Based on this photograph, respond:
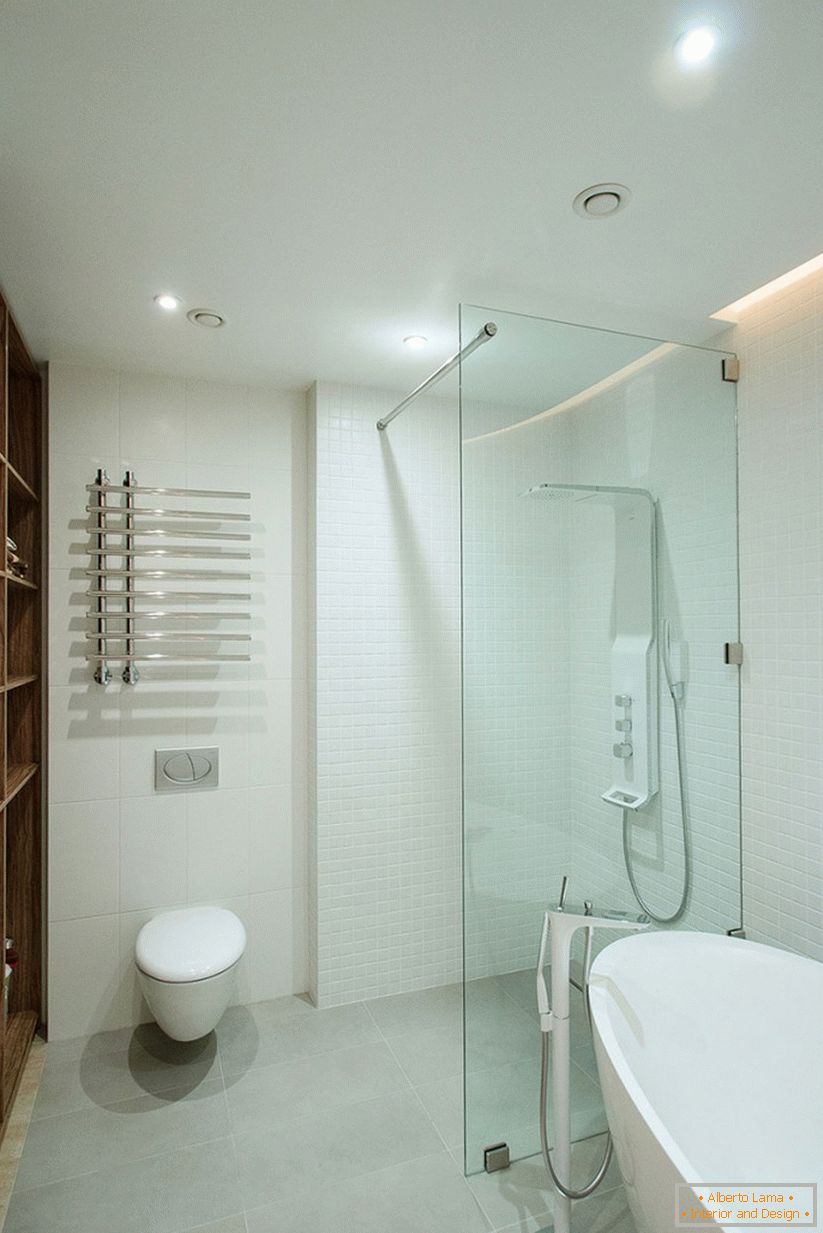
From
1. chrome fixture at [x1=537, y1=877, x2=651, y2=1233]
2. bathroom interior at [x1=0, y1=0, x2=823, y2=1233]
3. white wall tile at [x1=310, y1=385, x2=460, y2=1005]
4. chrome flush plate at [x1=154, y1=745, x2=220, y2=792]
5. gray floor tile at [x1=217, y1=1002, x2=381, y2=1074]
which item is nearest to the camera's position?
bathroom interior at [x1=0, y1=0, x2=823, y2=1233]

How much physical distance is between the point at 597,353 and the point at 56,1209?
291 centimetres

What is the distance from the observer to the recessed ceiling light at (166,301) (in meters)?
2.25

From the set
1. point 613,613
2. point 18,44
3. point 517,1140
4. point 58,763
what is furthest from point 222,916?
point 18,44

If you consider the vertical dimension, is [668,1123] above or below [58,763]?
below

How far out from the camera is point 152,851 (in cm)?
289

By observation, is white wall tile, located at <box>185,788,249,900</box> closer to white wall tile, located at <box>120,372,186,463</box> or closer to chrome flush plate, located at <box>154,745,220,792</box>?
chrome flush plate, located at <box>154,745,220,792</box>

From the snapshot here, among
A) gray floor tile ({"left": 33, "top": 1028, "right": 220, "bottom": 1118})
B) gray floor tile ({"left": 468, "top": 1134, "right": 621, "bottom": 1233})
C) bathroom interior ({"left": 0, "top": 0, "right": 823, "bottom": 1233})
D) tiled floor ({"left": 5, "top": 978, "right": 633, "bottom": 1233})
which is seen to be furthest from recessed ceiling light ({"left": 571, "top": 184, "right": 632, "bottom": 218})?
gray floor tile ({"left": 33, "top": 1028, "right": 220, "bottom": 1118})

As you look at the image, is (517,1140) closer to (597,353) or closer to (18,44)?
(597,353)

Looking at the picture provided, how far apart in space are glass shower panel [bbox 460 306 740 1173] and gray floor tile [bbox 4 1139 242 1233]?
74 cm

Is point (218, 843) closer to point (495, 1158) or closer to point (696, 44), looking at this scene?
point (495, 1158)

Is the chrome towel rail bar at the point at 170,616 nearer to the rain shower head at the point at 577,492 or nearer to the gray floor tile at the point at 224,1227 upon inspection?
the rain shower head at the point at 577,492

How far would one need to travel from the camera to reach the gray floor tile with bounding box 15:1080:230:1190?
211cm

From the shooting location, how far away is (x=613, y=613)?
2227mm

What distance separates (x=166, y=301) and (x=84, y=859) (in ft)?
6.91
